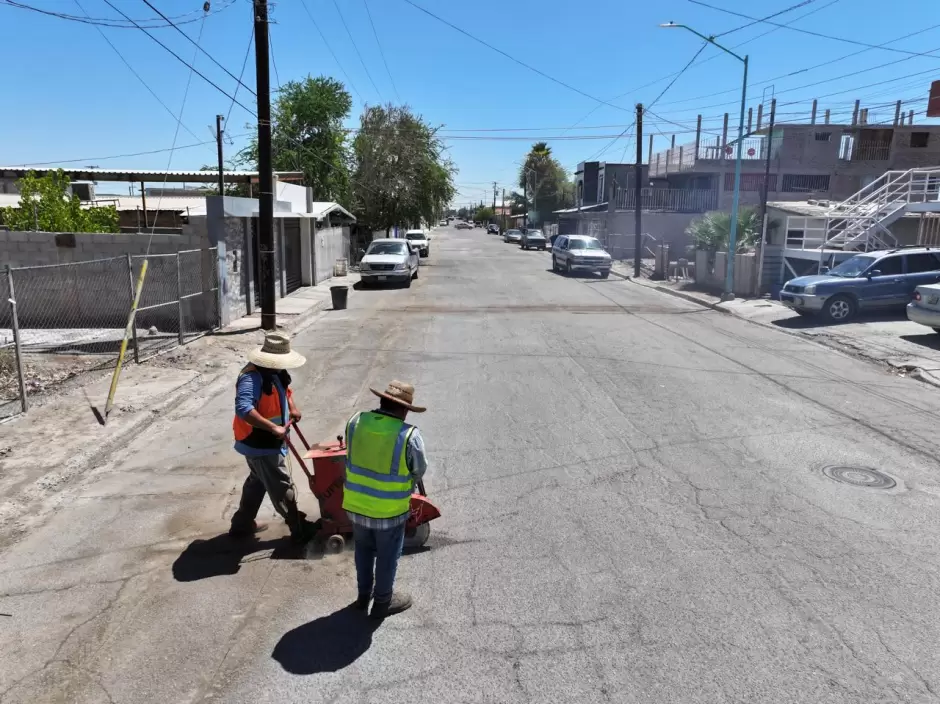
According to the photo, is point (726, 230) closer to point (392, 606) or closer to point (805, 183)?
point (805, 183)

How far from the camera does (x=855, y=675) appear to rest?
372 cm

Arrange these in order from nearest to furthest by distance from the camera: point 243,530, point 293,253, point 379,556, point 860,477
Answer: point 379,556 < point 243,530 < point 860,477 < point 293,253

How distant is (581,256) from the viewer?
3266cm

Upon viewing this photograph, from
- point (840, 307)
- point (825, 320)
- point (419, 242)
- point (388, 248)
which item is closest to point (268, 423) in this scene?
point (840, 307)

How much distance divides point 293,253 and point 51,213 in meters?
9.75

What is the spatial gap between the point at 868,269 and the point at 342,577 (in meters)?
16.6

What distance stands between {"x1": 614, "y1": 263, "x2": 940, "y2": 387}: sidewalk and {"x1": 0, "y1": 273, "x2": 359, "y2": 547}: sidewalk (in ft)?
37.4

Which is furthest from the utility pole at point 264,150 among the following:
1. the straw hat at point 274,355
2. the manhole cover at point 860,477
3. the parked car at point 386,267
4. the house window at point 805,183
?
the house window at point 805,183

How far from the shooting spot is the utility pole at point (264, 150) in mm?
14109

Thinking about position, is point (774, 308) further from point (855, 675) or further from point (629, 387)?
point (855, 675)

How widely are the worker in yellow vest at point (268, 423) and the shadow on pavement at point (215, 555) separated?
0.29m

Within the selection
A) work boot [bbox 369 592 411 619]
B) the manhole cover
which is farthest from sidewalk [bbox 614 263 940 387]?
work boot [bbox 369 592 411 619]

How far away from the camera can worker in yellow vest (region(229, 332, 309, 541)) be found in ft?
15.9

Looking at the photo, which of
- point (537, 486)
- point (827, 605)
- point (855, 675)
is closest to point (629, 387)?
point (537, 486)
